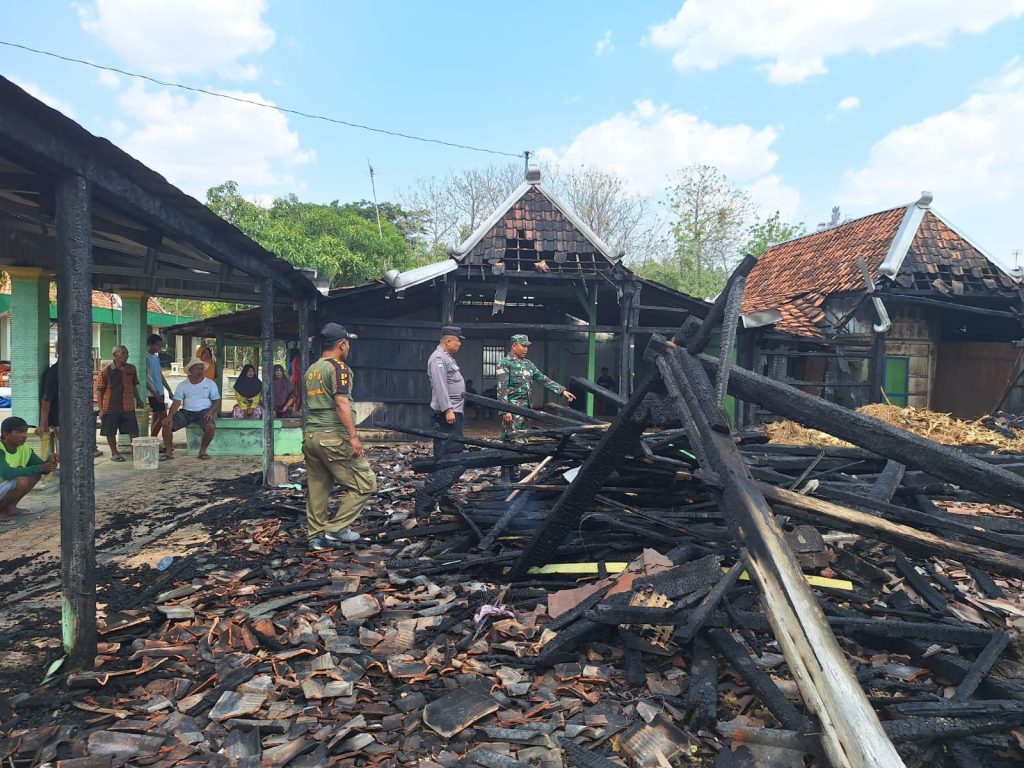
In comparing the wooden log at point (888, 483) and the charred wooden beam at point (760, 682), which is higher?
the wooden log at point (888, 483)

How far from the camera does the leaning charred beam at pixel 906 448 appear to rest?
203cm

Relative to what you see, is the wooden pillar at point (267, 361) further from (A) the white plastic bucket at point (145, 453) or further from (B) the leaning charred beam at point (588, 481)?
(B) the leaning charred beam at point (588, 481)

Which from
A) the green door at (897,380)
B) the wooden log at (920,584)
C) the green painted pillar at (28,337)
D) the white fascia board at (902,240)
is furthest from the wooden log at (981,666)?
→ the green door at (897,380)

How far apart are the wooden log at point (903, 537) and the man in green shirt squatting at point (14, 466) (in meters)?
6.99

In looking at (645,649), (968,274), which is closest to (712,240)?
(968,274)

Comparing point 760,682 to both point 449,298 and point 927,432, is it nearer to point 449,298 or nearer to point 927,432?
point 449,298

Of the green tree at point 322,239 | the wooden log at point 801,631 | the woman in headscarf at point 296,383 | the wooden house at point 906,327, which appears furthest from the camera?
the green tree at point 322,239

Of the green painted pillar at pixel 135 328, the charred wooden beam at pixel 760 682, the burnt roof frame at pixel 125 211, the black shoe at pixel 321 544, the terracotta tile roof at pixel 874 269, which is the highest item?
the terracotta tile roof at pixel 874 269

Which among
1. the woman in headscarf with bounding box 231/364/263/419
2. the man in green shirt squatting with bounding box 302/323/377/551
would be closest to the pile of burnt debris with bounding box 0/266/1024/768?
the man in green shirt squatting with bounding box 302/323/377/551

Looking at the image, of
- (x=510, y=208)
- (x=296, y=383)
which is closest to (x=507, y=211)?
(x=510, y=208)

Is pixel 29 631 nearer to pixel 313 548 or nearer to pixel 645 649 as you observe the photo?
pixel 313 548

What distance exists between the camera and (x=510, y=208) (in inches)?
493

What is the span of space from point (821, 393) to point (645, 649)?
12.4 meters

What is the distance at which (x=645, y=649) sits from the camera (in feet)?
10.4
